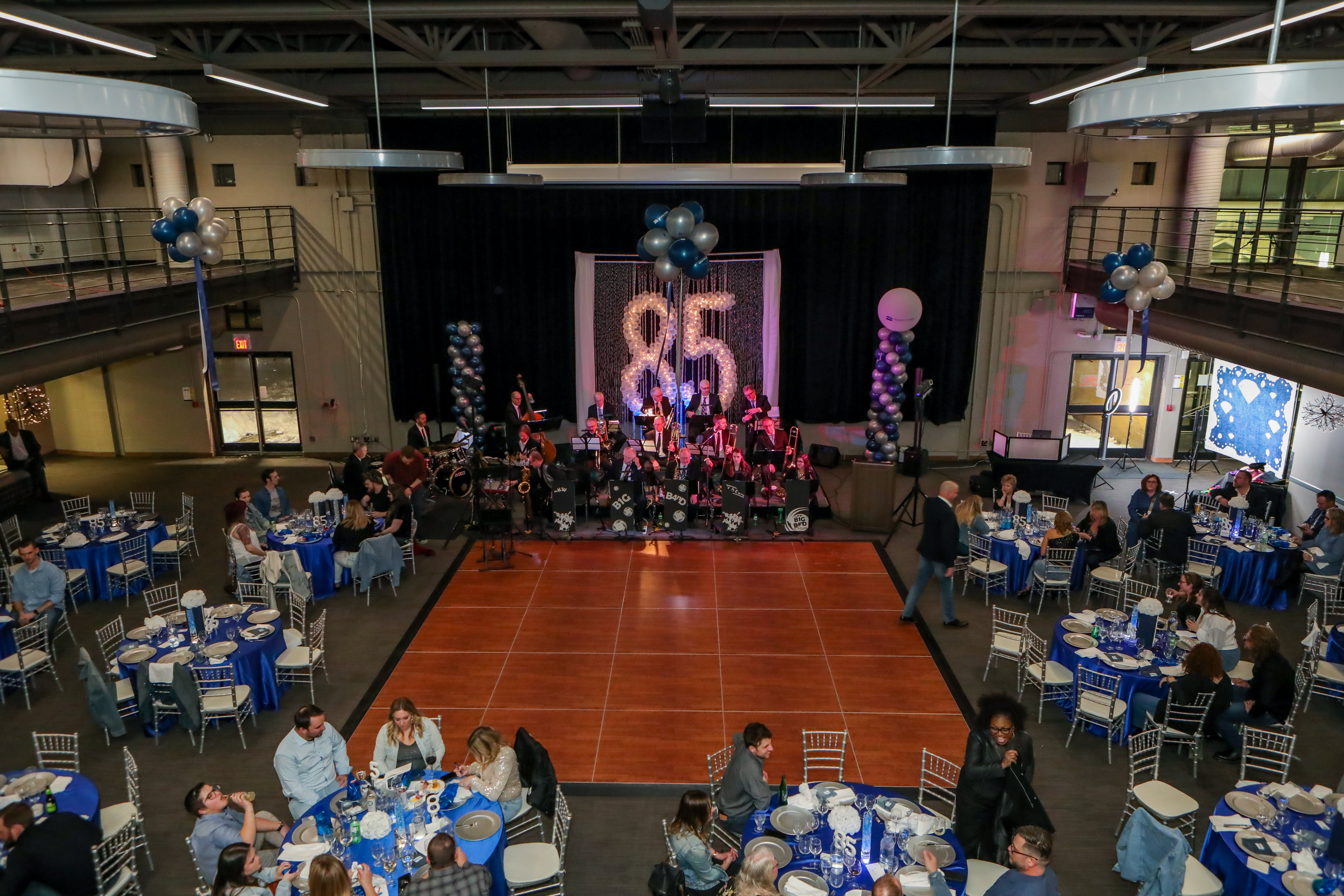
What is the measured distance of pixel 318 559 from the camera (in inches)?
389

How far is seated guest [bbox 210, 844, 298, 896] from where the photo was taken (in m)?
4.50

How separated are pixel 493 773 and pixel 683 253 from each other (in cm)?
647

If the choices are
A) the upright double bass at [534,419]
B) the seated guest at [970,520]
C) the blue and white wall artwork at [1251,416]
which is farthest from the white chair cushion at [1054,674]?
the blue and white wall artwork at [1251,416]

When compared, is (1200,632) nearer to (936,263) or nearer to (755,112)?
(936,263)

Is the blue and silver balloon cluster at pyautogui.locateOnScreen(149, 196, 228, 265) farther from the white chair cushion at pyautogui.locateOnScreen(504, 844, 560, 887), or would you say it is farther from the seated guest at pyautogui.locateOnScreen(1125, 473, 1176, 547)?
the seated guest at pyautogui.locateOnScreen(1125, 473, 1176, 547)

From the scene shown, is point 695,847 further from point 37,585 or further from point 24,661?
point 37,585

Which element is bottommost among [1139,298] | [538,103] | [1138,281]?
[1139,298]

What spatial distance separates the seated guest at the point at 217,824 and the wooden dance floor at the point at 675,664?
6.20 feet

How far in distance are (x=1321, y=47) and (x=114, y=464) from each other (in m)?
17.6

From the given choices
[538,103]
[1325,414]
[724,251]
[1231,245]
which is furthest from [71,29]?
[1231,245]

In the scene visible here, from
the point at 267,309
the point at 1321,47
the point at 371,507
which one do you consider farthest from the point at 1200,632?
the point at 267,309

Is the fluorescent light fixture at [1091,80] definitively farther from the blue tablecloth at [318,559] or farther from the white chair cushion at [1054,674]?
the blue tablecloth at [318,559]

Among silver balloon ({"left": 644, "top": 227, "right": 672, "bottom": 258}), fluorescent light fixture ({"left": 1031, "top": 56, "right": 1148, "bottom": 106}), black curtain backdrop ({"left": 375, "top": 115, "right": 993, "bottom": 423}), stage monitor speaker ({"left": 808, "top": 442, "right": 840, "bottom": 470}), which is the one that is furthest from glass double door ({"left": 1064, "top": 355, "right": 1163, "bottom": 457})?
silver balloon ({"left": 644, "top": 227, "right": 672, "bottom": 258})

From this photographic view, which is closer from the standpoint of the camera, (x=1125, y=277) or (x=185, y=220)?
(x=185, y=220)
